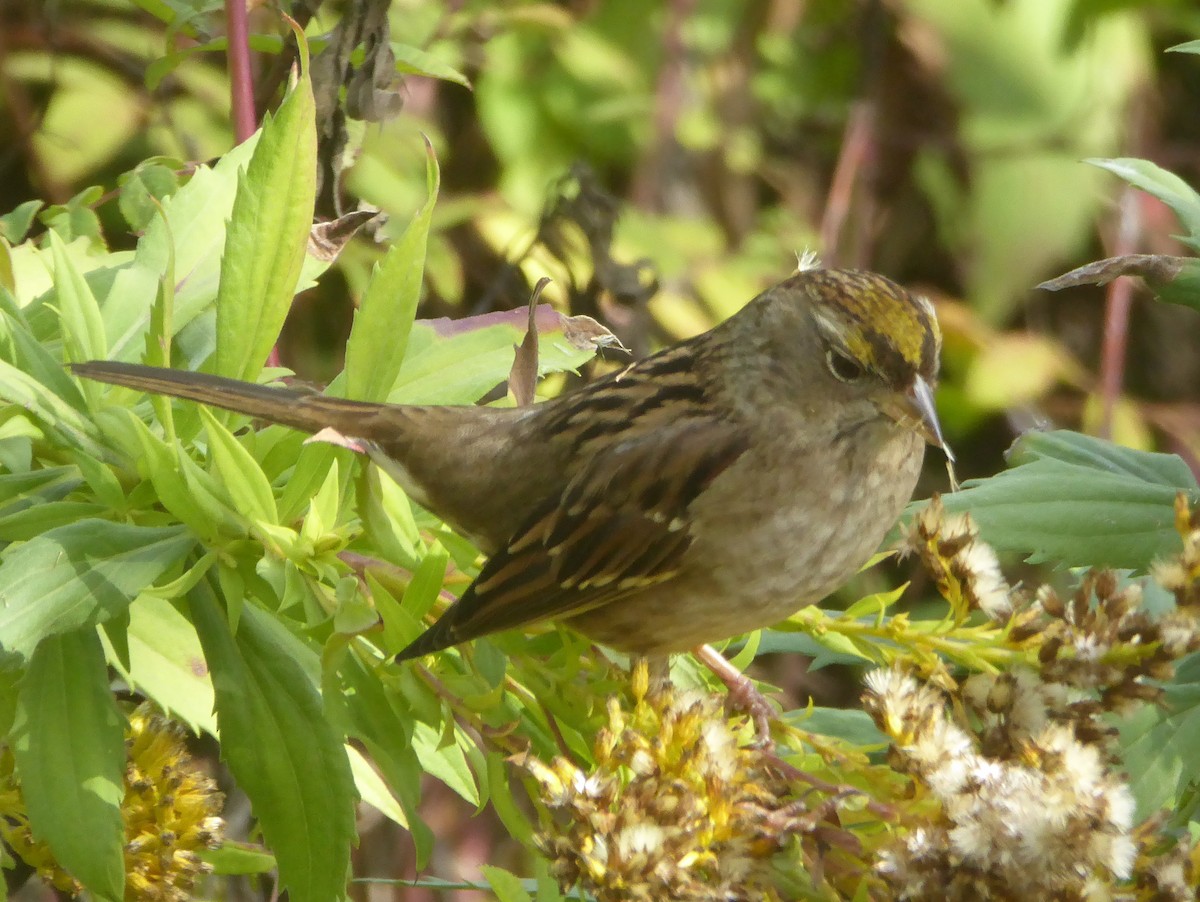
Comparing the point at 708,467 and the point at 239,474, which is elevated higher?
the point at 239,474

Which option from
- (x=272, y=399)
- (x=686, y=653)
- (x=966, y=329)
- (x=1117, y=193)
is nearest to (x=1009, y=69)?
(x=1117, y=193)

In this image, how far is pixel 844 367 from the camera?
6.11 feet

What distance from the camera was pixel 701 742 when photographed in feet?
3.93

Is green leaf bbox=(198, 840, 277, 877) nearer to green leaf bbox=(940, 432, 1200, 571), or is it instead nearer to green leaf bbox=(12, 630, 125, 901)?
green leaf bbox=(12, 630, 125, 901)

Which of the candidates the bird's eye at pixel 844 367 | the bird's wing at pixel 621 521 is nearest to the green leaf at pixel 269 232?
the bird's wing at pixel 621 521

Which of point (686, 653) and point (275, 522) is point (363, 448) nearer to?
point (275, 522)

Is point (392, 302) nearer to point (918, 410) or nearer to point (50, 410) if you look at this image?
point (50, 410)

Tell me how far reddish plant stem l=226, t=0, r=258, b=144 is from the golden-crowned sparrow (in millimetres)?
413

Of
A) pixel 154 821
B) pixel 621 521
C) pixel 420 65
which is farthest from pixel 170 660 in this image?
pixel 420 65

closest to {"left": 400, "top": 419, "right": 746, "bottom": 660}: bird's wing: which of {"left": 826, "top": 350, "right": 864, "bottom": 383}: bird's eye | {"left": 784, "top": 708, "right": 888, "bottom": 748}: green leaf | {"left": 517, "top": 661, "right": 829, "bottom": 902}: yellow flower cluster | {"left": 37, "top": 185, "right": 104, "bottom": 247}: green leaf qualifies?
{"left": 826, "top": 350, "right": 864, "bottom": 383}: bird's eye

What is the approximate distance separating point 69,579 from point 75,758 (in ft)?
0.56

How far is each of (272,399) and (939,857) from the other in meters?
0.85

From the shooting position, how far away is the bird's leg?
1374 millimetres

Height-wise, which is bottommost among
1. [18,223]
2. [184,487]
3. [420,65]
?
[184,487]
